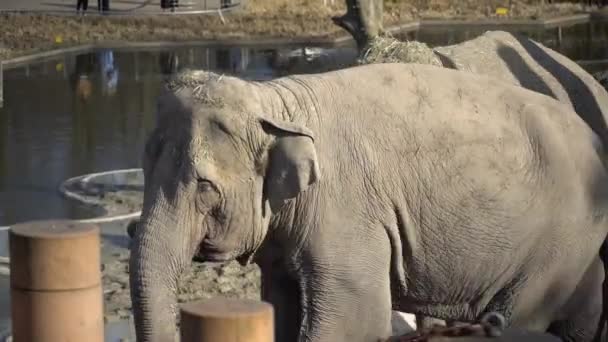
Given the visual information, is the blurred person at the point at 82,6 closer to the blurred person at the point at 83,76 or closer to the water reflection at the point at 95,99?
the water reflection at the point at 95,99

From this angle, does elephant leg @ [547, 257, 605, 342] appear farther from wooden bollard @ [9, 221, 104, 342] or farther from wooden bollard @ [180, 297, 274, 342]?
wooden bollard @ [180, 297, 274, 342]

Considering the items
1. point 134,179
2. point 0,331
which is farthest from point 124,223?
point 0,331

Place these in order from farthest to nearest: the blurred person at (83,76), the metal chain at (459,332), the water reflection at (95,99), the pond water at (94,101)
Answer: the blurred person at (83,76) → the water reflection at (95,99) → the pond water at (94,101) → the metal chain at (459,332)

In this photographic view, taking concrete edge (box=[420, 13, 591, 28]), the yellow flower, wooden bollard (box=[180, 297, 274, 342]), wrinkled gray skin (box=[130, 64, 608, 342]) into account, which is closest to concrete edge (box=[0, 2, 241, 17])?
concrete edge (box=[420, 13, 591, 28])

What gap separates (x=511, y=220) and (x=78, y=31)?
84.8 feet

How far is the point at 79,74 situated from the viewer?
80.8 ft

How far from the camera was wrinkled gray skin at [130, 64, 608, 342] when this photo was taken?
5.11 metres

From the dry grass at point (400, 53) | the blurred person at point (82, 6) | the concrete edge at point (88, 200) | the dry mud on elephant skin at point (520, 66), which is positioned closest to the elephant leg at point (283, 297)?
the dry grass at point (400, 53)

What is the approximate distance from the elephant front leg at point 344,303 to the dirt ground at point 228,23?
71.2 feet

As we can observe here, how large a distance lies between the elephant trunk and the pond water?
4077mm

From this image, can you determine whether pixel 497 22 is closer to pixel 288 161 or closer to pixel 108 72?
pixel 108 72

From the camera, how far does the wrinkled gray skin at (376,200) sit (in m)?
5.11

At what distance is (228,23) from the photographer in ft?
109

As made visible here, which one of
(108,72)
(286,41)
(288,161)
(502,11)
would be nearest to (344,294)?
(288,161)
